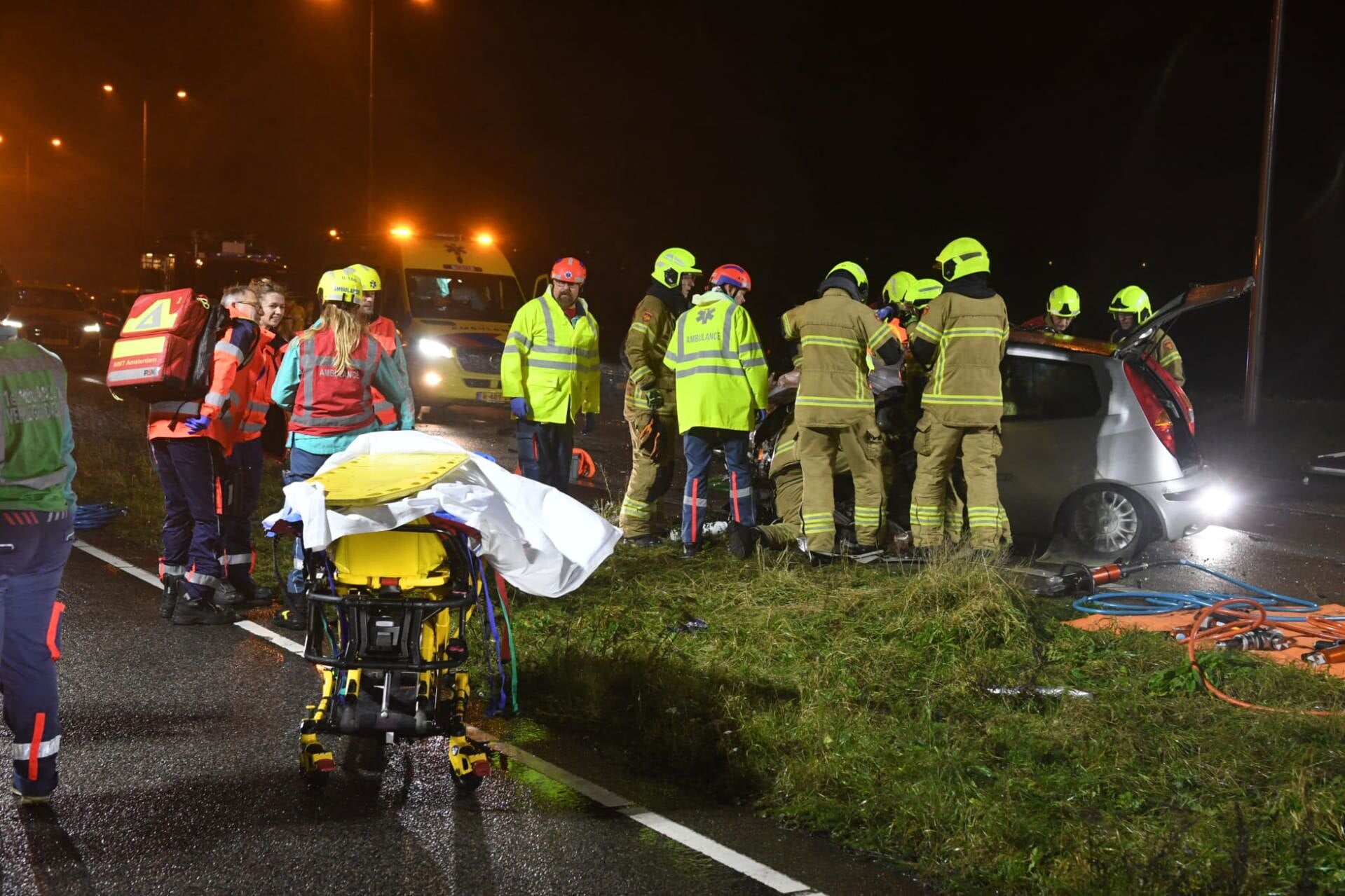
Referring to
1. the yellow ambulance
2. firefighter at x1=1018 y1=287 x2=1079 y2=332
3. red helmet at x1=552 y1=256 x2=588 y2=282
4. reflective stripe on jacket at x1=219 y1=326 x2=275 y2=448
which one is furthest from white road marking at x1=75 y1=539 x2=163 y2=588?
the yellow ambulance

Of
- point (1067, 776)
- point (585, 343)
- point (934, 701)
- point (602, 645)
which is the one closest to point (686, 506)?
point (585, 343)

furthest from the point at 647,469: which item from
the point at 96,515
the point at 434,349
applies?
the point at 434,349

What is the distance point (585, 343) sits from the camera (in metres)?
9.11

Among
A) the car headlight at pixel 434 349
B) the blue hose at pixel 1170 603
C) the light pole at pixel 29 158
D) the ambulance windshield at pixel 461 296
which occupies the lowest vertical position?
the blue hose at pixel 1170 603

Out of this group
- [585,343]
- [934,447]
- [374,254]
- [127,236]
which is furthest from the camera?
[127,236]

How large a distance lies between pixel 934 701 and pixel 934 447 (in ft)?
9.91

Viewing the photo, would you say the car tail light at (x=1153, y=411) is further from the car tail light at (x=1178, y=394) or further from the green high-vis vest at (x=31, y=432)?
the green high-vis vest at (x=31, y=432)

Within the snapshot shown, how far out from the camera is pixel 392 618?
449cm

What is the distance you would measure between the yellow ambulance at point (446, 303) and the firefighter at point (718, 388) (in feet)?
26.6

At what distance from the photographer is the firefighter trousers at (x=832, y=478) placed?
27.2ft

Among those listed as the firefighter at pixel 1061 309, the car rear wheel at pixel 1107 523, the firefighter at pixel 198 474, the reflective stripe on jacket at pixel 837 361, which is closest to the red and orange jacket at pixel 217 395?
the firefighter at pixel 198 474

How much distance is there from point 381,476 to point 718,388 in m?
4.23

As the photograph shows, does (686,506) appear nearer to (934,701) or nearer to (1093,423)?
(1093,423)

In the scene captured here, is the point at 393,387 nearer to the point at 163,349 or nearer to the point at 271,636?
the point at 163,349
